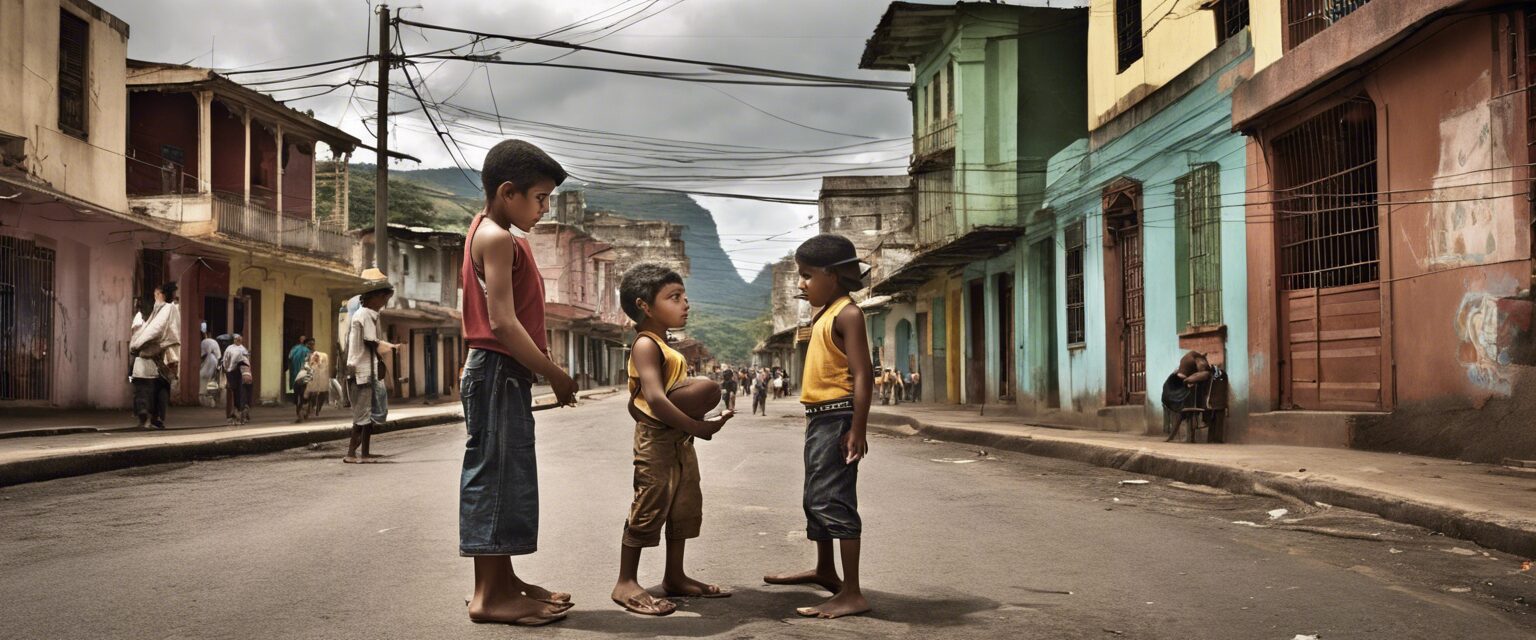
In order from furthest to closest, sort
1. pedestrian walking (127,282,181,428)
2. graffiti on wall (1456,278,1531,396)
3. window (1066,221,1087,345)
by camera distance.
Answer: window (1066,221,1087,345)
pedestrian walking (127,282,181,428)
graffiti on wall (1456,278,1531,396)

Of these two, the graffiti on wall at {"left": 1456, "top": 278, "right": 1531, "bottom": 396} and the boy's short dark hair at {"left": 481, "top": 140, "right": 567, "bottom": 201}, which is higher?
the boy's short dark hair at {"left": 481, "top": 140, "right": 567, "bottom": 201}

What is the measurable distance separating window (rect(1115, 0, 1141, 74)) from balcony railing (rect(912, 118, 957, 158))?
8.57m

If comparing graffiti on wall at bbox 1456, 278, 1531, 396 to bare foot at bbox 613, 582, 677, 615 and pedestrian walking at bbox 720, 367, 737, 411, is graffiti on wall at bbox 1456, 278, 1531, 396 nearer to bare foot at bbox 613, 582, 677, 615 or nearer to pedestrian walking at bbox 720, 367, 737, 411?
bare foot at bbox 613, 582, 677, 615

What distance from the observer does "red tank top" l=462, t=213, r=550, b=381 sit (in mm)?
4426

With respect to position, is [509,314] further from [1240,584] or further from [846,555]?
[1240,584]

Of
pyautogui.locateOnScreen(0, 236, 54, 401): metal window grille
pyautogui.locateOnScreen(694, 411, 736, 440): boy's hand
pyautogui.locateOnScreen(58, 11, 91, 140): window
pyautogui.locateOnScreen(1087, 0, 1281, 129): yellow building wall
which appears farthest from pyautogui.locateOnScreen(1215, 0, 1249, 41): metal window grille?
pyautogui.locateOnScreen(58, 11, 91, 140): window

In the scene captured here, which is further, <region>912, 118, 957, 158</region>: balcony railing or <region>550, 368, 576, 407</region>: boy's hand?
<region>912, 118, 957, 158</region>: balcony railing

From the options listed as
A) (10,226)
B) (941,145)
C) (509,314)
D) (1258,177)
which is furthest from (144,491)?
(941,145)

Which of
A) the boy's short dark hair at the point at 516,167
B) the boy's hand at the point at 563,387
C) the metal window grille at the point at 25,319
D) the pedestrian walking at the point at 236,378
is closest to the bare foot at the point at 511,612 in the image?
the boy's hand at the point at 563,387

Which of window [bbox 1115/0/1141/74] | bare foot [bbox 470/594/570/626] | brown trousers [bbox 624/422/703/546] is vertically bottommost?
bare foot [bbox 470/594/570/626]

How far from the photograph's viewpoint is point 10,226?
62.2 feet

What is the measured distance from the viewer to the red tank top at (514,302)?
14.5 ft

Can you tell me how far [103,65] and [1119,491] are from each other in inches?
805

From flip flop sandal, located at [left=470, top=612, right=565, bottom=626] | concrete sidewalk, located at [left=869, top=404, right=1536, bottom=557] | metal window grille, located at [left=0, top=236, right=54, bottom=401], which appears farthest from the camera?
metal window grille, located at [left=0, top=236, right=54, bottom=401]
